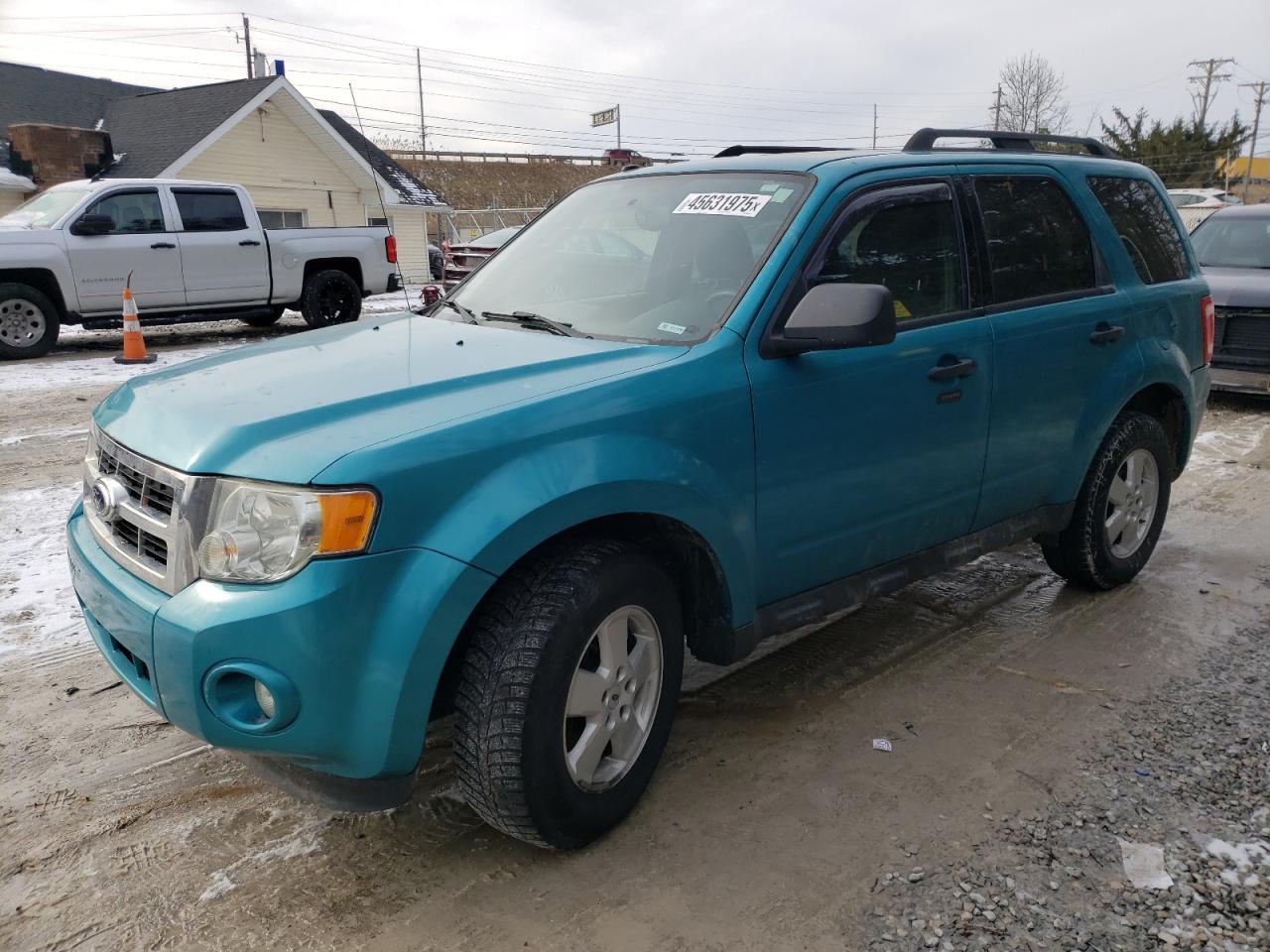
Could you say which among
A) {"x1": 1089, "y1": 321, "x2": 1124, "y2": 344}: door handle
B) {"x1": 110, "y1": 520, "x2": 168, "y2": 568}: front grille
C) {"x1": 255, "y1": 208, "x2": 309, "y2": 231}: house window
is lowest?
{"x1": 110, "y1": 520, "x2": 168, "y2": 568}: front grille

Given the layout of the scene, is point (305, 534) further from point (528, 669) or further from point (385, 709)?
point (528, 669)

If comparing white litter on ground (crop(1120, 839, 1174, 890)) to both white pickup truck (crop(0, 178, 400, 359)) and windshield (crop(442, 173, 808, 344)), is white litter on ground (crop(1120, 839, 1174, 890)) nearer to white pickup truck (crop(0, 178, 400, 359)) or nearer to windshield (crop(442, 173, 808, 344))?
windshield (crop(442, 173, 808, 344))

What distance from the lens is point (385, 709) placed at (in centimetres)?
235

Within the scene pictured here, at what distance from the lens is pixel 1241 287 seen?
9000mm

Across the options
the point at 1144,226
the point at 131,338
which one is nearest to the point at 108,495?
the point at 1144,226

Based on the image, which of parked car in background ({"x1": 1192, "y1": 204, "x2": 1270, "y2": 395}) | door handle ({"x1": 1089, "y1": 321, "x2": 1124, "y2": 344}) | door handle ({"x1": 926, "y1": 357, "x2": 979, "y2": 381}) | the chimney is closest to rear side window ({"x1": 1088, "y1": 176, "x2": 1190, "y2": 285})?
door handle ({"x1": 1089, "y1": 321, "x2": 1124, "y2": 344})

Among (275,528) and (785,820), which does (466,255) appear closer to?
(785,820)

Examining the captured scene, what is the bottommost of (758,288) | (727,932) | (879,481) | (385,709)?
(727,932)

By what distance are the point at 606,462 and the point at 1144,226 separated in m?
3.38

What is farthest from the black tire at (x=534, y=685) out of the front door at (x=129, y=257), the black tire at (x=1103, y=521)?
the front door at (x=129, y=257)

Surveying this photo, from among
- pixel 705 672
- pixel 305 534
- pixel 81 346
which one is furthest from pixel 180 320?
pixel 305 534

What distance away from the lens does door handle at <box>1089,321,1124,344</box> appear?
420cm

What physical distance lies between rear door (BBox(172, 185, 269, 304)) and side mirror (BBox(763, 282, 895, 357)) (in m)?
11.9

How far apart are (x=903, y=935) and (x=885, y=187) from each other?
2401 mm
